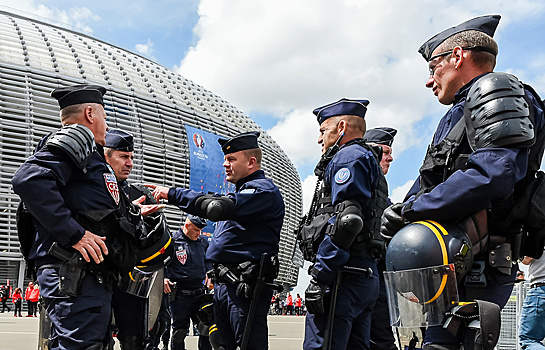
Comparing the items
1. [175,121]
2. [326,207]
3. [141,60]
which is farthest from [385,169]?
[141,60]

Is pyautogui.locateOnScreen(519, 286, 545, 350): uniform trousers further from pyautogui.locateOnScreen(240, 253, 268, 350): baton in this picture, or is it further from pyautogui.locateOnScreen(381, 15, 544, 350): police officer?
pyautogui.locateOnScreen(381, 15, 544, 350): police officer

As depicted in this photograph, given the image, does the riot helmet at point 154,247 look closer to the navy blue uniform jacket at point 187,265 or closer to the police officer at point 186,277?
the police officer at point 186,277

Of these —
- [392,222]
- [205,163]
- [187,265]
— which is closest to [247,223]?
[392,222]

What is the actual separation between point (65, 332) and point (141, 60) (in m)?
50.2

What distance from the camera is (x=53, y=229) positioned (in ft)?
9.87

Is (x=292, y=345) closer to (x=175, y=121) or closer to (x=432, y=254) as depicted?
(x=432, y=254)

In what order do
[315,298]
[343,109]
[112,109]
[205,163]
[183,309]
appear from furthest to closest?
[205,163] < [112,109] < [183,309] < [343,109] < [315,298]

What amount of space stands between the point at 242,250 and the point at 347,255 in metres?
1.06

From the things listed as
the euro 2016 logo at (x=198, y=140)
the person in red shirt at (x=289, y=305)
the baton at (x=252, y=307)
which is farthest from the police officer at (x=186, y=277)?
the euro 2016 logo at (x=198, y=140)

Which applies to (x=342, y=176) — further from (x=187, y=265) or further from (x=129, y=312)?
(x=187, y=265)

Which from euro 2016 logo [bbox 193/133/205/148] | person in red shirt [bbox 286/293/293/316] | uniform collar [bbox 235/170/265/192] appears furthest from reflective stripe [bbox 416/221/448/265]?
euro 2016 logo [bbox 193/133/205/148]

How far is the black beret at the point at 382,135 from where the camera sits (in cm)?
589

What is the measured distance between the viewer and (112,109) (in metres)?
38.8

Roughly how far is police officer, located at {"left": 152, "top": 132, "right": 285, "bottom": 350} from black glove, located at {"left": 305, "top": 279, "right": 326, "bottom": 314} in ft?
2.31
